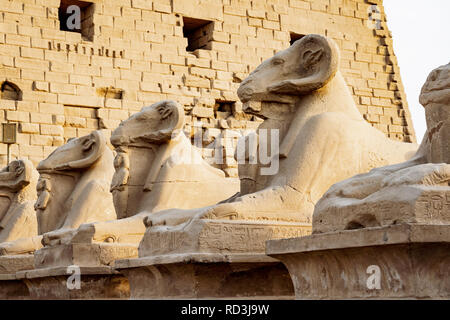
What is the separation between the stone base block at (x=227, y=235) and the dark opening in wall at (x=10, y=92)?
876 centimetres

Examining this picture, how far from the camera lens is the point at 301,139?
5598 millimetres

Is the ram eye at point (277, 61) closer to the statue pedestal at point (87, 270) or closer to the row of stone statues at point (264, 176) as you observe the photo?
the row of stone statues at point (264, 176)

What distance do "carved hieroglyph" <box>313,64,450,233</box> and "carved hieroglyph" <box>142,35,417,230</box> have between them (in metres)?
1.15

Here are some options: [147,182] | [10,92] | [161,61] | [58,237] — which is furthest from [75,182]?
[161,61]

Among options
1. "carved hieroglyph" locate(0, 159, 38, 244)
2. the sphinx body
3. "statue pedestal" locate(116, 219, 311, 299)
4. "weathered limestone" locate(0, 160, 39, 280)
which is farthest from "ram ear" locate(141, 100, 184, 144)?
"carved hieroglyph" locate(0, 159, 38, 244)

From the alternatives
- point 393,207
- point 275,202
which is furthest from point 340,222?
point 275,202

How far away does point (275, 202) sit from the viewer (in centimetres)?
541

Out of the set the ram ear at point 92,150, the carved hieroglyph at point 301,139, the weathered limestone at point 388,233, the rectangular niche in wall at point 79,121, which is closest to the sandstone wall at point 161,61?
the rectangular niche in wall at point 79,121

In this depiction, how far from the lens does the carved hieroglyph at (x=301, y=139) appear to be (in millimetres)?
5430

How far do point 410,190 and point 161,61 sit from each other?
11.4 metres

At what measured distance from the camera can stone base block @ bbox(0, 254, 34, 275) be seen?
8.47 meters

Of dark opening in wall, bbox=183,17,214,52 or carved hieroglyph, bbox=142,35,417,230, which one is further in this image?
dark opening in wall, bbox=183,17,214,52

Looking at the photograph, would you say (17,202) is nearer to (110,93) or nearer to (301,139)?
(110,93)

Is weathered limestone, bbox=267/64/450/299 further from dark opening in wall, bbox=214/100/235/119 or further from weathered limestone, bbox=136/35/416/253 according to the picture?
dark opening in wall, bbox=214/100/235/119
